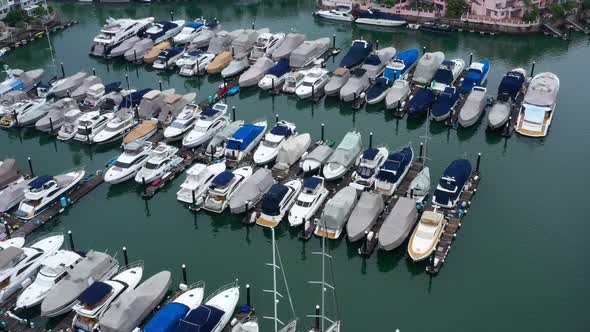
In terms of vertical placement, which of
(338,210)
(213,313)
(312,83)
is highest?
(312,83)

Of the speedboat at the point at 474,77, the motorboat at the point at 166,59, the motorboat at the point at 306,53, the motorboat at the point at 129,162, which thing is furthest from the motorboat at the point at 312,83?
the motorboat at the point at 129,162

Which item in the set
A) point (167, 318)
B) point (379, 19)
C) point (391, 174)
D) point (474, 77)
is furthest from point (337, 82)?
point (167, 318)

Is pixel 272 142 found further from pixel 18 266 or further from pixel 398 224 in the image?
pixel 18 266

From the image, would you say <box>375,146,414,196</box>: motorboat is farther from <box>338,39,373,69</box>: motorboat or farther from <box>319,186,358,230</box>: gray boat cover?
<box>338,39,373,69</box>: motorboat

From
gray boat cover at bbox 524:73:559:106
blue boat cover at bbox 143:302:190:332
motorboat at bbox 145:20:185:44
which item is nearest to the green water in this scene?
gray boat cover at bbox 524:73:559:106

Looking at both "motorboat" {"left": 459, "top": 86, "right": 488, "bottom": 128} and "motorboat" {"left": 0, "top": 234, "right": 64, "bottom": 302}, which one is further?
"motorboat" {"left": 459, "top": 86, "right": 488, "bottom": 128}

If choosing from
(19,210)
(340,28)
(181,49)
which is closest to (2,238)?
(19,210)

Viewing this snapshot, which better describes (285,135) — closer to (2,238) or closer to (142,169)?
(142,169)
